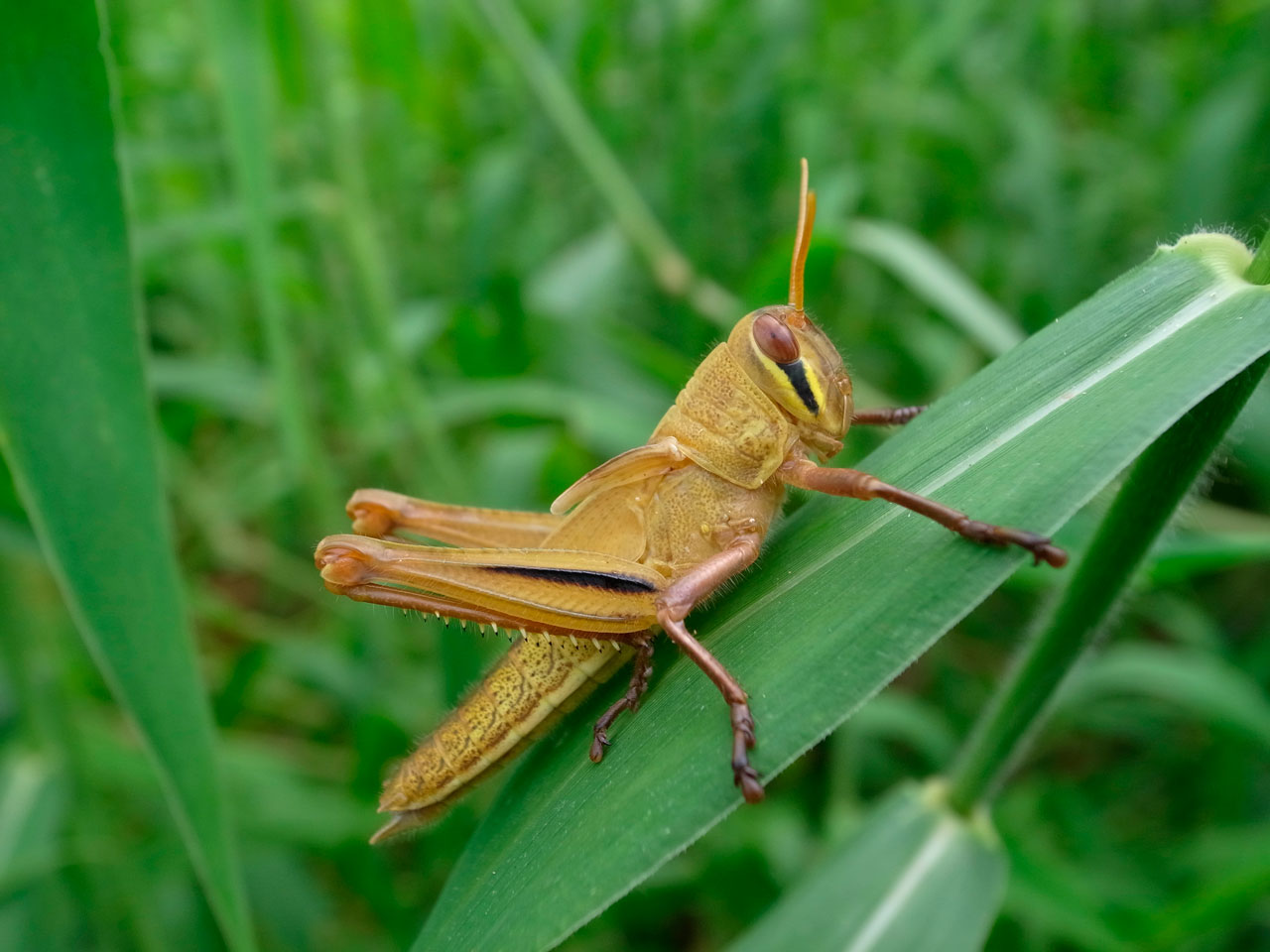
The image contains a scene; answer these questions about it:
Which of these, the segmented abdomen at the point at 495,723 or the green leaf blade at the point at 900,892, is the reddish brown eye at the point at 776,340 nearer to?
the segmented abdomen at the point at 495,723

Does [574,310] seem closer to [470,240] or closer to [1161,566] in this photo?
[470,240]

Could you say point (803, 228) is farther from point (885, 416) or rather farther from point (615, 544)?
point (615, 544)

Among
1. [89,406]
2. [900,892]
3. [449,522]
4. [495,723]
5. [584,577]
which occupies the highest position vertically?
[89,406]

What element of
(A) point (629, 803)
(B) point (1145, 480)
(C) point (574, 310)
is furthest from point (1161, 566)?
(C) point (574, 310)

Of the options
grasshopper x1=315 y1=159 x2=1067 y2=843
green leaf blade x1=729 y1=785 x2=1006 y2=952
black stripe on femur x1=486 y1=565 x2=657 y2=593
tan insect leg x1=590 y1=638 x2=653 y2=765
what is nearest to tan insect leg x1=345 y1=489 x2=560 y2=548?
grasshopper x1=315 y1=159 x2=1067 y2=843

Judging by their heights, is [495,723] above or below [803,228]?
below

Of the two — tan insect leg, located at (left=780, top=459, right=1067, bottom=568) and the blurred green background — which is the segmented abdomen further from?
the blurred green background

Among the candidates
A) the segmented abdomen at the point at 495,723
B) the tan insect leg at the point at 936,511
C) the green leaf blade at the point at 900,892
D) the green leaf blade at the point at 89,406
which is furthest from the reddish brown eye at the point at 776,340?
the green leaf blade at the point at 89,406

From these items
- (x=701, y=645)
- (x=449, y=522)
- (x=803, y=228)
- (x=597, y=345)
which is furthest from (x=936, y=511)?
(x=597, y=345)
